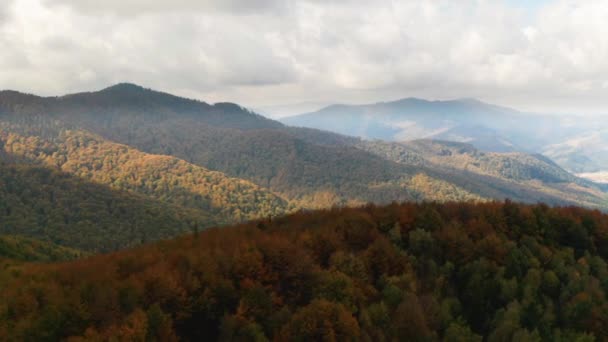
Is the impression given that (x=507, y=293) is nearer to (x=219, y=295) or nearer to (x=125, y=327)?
(x=219, y=295)

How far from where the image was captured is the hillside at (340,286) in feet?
153

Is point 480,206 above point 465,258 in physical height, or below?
above

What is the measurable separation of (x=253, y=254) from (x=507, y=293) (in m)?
43.5

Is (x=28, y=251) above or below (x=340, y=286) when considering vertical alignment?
below

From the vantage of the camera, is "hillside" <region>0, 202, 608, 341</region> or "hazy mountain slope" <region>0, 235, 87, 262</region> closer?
"hillside" <region>0, 202, 608, 341</region>

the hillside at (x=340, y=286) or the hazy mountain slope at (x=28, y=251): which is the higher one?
the hillside at (x=340, y=286)

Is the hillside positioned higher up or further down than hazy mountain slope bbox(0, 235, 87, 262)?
higher up

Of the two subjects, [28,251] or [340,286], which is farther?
[28,251]

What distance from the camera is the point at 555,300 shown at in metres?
76.8

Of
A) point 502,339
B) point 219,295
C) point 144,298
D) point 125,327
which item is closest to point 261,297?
point 219,295

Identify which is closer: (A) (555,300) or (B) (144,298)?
(B) (144,298)

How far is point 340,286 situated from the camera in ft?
196

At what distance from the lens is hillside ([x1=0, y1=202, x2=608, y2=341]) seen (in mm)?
46688

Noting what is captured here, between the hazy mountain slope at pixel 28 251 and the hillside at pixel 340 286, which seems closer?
the hillside at pixel 340 286
